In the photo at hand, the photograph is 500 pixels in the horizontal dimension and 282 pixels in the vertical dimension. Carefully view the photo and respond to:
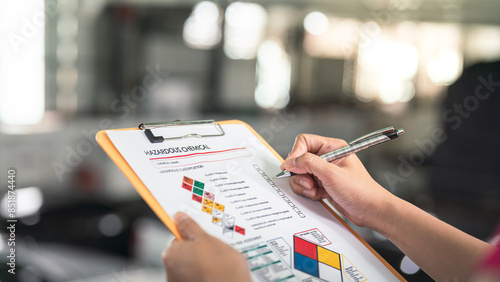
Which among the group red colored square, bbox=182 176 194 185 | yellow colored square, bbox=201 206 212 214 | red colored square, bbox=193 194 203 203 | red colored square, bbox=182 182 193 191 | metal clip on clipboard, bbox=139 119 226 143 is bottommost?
yellow colored square, bbox=201 206 212 214

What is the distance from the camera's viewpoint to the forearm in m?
0.67

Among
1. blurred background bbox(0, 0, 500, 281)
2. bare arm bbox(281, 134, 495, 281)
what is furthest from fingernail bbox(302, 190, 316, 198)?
blurred background bbox(0, 0, 500, 281)

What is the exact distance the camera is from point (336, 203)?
808mm

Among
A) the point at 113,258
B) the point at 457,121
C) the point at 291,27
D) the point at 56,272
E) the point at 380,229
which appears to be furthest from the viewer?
the point at 291,27

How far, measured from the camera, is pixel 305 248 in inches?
24.9

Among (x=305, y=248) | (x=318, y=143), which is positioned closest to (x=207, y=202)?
(x=305, y=248)

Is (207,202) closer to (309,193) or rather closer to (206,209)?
(206,209)

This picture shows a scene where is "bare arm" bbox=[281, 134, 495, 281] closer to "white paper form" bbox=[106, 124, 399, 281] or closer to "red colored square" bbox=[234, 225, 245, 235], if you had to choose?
"white paper form" bbox=[106, 124, 399, 281]

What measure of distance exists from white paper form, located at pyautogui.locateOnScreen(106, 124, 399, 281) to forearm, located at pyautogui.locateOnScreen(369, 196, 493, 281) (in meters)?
0.06

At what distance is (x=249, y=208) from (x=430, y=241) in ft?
1.01

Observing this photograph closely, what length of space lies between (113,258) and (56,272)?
0.42 meters

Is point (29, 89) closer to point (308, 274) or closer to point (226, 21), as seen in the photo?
point (226, 21)

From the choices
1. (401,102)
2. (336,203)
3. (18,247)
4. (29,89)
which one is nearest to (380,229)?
(336,203)

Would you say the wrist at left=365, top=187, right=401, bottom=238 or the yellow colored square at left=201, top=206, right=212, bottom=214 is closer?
the yellow colored square at left=201, top=206, right=212, bottom=214
